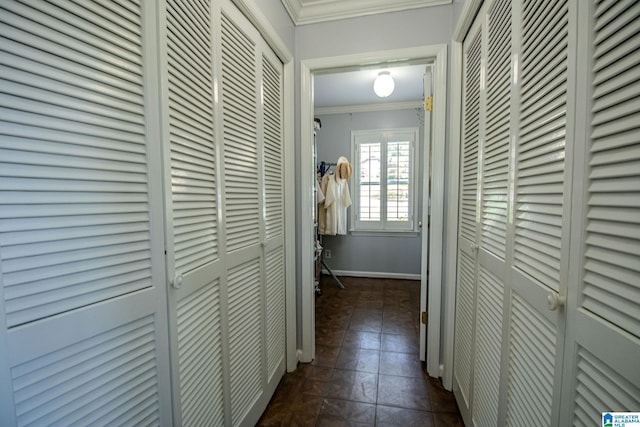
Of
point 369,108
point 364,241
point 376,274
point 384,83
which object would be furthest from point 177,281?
point 369,108

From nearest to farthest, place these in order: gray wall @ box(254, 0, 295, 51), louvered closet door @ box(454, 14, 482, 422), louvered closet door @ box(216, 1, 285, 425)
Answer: louvered closet door @ box(216, 1, 285, 425) → louvered closet door @ box(454, 14, 482, 422) → gray wall @ box(254, 0, 295, 51)

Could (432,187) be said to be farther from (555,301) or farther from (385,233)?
(385,233)

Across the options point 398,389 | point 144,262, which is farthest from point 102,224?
point 398,389

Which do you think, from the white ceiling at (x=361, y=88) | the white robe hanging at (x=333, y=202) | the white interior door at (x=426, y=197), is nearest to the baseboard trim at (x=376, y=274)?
the white robe hanging at (x=333, y=202)

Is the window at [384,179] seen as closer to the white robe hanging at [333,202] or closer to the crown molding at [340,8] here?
the white robe hanging at [333,202]

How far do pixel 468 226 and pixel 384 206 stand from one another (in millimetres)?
2597

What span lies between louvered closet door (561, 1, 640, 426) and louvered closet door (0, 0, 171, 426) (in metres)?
1.11

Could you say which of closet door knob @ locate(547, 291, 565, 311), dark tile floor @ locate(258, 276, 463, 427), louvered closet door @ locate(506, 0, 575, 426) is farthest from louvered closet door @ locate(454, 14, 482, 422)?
closet door knob @ locate(547, 291, 565, 311)

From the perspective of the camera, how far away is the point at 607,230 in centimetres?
56

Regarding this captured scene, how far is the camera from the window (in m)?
4.01

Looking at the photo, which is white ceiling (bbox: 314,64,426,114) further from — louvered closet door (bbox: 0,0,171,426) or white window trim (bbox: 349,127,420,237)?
louvered closet door (bbox: 0,0,171,426)

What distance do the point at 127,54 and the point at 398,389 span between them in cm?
219

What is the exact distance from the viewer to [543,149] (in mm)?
791

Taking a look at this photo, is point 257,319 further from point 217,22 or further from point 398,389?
point 217,22
